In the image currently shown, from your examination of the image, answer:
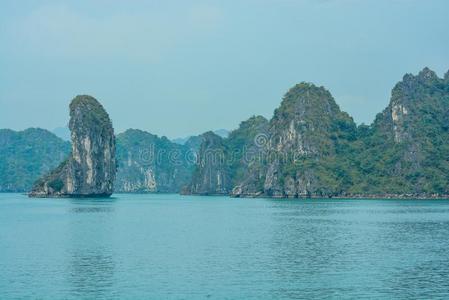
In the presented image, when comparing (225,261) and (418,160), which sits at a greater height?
(418,160)

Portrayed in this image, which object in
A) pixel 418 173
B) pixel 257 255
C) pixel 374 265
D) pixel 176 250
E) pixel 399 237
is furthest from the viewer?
pixel 418 173

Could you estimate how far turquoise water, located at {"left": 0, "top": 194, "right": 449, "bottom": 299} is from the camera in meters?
40.1

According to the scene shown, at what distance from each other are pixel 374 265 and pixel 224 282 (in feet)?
37.3

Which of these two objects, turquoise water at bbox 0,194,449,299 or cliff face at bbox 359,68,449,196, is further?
cliff face at bbox 359,68,449,196

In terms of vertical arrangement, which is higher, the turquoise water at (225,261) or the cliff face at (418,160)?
the cliff face at (418,160)

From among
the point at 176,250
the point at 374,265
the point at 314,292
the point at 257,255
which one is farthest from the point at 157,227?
the point at 314,292

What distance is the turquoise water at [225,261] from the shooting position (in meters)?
40.1

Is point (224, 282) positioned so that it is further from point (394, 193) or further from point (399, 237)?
point (394, 193)

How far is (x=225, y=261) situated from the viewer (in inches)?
2016

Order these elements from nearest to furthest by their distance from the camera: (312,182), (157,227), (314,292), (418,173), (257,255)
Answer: (314,292) → (257,255) → (157,227) → (418,173) → (312,182)

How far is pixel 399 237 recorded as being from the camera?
68438mm

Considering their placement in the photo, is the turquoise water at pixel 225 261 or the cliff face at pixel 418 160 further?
the cliff face at pixel 418 160

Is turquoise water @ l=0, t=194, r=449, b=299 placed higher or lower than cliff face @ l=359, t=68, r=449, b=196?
lower

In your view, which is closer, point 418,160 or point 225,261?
point 225,261
